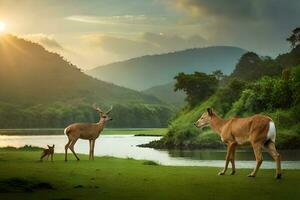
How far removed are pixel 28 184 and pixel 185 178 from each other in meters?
5.73

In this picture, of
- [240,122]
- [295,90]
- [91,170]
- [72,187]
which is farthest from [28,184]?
[295,90]

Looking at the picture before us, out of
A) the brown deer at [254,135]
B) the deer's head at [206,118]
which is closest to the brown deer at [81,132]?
the deer's head at [206,118]

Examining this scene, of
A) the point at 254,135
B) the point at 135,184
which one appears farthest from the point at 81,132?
the point at 135,184

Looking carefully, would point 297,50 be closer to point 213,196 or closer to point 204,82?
point 204,82

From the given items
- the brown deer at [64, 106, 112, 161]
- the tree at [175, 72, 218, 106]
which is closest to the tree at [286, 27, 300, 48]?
the tree at [175, 72, 218, 106]

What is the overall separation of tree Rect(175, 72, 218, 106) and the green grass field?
9089cm

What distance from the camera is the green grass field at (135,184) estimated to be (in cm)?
1538

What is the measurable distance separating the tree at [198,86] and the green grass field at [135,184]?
90886 millimetres

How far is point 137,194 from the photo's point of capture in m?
15.5

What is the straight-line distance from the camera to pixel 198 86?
11331 centimetres

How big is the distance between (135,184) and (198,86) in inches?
3800

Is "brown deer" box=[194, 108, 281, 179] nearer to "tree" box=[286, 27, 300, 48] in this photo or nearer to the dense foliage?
the dense foliage

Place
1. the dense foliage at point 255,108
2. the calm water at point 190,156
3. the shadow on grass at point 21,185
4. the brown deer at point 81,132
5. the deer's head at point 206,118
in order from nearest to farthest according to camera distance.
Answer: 1. the shadow on grass at point 21,185
2. the deer's head at point 206,118
3. the brown deer at point 81,132
4. the calm water at point 190,156
5. the dense foliage at point 255,108

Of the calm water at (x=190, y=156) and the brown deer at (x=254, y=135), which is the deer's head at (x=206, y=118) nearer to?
the brown deer at (x=254, y=135)
